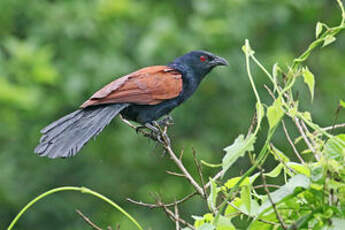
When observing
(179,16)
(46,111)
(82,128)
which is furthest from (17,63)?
(82,128)

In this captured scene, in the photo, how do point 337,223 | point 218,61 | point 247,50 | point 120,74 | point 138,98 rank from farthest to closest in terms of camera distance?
point 120,74, point 218,61, point 138,98, point 247,50, point 337,223

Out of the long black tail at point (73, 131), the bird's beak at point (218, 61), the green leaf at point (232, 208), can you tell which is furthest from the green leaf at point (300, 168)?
the bird's beak at point (218, 61)

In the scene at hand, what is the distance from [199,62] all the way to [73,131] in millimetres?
1433

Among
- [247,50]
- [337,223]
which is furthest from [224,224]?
[247,50]

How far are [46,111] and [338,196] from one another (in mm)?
6049

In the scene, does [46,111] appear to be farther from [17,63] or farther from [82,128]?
[82,128]

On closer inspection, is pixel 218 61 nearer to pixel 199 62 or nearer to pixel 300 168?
pixel 199 62

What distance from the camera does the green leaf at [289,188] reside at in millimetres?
1023

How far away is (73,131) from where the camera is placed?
2.22 meters

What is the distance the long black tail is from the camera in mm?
1910

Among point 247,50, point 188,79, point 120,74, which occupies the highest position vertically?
point 120,74

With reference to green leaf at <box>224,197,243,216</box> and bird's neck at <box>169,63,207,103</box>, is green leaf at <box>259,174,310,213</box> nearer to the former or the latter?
green leaf at <box>224,197,243,216</box>

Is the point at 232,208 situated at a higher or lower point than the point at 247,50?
lower

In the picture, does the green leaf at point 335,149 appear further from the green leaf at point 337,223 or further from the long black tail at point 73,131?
the long black tail at point 73,131
